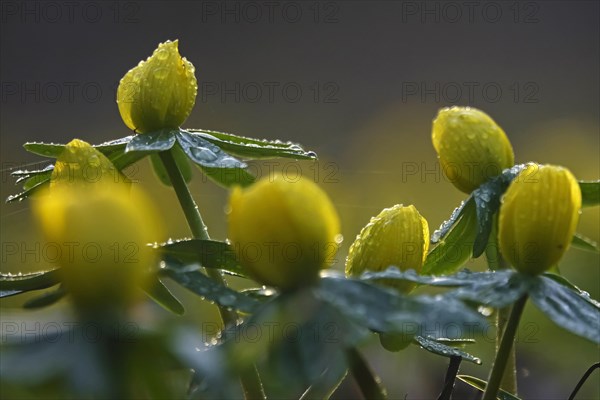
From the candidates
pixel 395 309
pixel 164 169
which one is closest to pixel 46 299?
pixel 395 309

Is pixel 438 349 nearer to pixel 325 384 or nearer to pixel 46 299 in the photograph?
pixel 325 384

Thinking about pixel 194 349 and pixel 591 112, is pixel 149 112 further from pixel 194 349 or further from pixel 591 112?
pixel 591 112

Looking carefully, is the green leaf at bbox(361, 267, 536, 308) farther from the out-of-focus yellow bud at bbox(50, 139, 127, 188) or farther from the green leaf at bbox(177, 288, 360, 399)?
the out-of-focus yellow bud at bbox(50, 139, 127, 188)

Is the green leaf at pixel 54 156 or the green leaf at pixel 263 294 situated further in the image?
the green leaf at pixel 54 156

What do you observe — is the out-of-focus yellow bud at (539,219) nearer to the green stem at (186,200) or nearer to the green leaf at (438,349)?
the green leaf at (438,349)

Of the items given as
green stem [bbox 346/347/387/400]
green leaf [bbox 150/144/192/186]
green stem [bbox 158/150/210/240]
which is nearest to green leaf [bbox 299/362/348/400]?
green stem [bbox 346/347/387/400]

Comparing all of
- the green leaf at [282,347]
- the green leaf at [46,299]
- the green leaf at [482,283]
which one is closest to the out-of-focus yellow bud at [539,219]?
the green leaf at [482,283]

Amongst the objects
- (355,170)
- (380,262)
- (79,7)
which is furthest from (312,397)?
(79,7)
